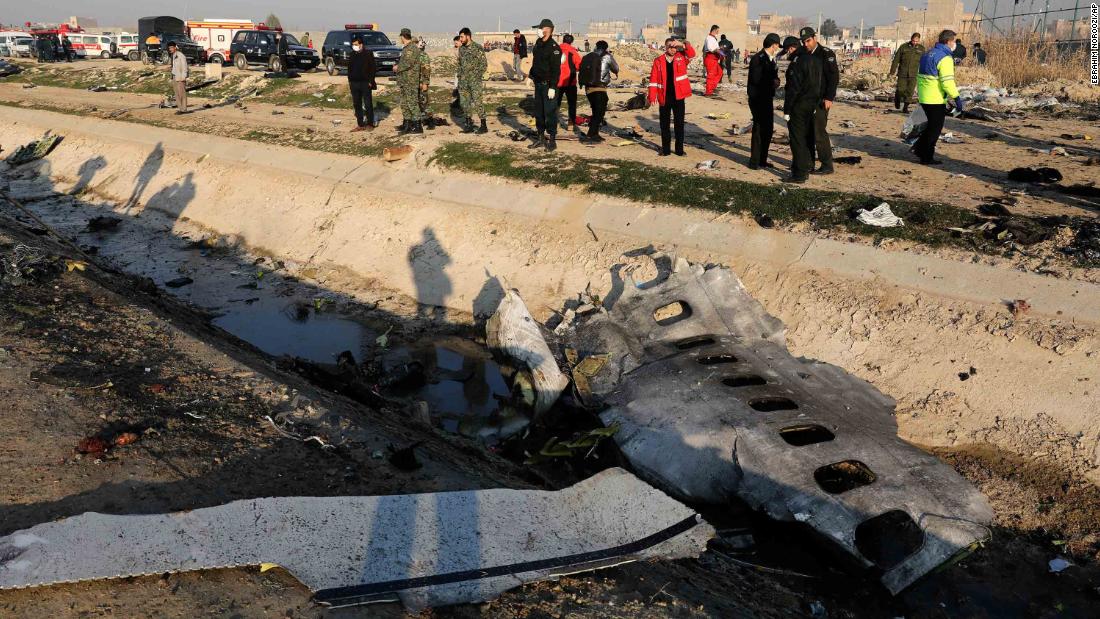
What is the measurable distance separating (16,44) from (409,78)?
3861 centimetres

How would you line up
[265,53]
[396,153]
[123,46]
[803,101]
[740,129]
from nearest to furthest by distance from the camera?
[803,101] → [396,153] → [740,129] → [265,53] → [123,46]

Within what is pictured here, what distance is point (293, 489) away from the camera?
4.92 metres

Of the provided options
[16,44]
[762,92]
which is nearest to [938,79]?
[762,92]

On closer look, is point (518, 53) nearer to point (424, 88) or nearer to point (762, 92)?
point (424, 88)

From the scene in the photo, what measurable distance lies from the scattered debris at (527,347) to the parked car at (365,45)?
18.0m

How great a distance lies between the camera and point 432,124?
611 inches

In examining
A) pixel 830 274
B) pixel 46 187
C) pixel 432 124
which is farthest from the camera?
pixel 46 187

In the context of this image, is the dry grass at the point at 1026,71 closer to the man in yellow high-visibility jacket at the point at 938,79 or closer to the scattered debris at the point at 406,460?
the man in yellow high-visibility jacket at the point at 938,79

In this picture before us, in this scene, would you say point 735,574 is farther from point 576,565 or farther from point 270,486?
point 270,486

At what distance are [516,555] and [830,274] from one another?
16.8 ft

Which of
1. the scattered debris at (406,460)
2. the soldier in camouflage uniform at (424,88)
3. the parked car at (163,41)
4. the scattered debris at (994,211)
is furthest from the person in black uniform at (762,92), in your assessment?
the parked car at (163,41)

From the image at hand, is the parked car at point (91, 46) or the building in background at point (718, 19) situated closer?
the parked car at point (91, 46)

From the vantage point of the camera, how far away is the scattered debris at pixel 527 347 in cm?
738

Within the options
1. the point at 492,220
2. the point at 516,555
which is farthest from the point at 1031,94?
the point at 516,555
